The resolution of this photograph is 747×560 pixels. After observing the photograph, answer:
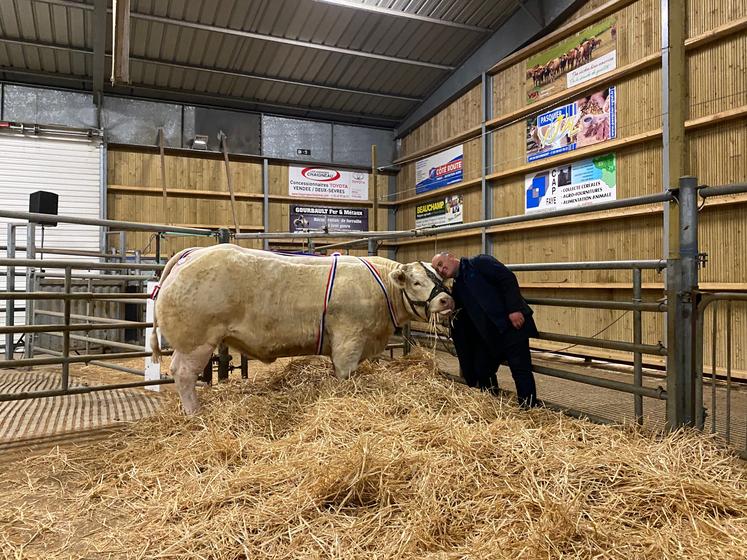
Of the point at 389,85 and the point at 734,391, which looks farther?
the point at 389,85

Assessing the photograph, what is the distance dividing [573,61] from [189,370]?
7.96m

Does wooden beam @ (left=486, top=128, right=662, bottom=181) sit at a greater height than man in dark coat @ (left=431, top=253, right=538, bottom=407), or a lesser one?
greater

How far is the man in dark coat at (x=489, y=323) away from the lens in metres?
3.36

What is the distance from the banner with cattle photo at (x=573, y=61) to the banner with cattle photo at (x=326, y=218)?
580cm

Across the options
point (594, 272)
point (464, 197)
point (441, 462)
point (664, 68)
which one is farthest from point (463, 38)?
point (441, 462)

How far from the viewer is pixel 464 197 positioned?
1122cm

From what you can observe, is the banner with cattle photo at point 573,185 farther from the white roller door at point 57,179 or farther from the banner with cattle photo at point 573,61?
the white roller door at point 57,179

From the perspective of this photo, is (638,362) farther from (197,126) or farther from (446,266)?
(197,126)

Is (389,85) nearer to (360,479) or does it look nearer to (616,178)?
(616,178)

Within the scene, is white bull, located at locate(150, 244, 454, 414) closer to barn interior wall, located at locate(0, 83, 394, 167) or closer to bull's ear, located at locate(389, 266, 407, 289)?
bull's ear, located at locate(389, 266, 407, 289)

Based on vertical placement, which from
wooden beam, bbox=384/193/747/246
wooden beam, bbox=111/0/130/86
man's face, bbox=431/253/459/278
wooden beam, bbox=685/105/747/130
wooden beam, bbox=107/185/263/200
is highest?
wooden beam, bbox=111/0/130/86

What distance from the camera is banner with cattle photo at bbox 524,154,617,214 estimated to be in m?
7.73

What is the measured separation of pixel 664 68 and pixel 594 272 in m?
2.99

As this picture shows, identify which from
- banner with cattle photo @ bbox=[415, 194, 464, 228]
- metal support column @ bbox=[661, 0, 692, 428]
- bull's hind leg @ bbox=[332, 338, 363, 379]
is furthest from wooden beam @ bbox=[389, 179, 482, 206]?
bull's hind leg @ bbox=[332, 338, 363, 379]
